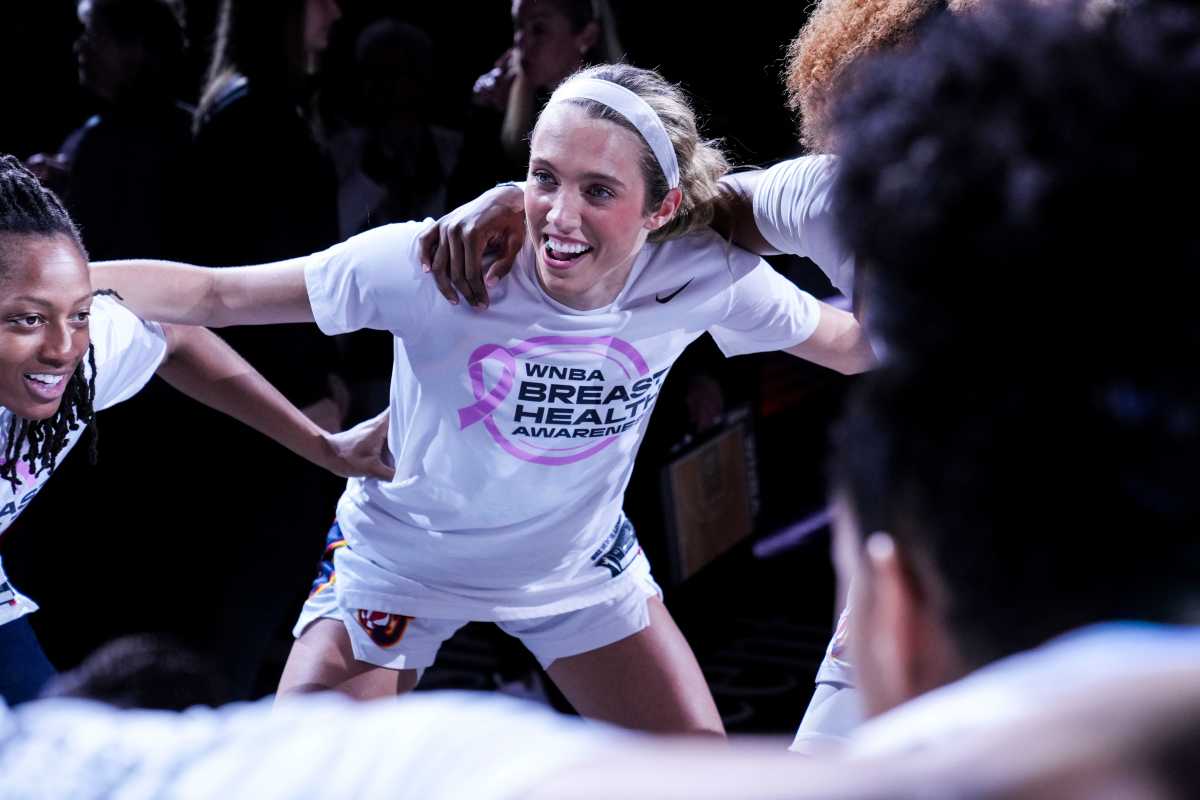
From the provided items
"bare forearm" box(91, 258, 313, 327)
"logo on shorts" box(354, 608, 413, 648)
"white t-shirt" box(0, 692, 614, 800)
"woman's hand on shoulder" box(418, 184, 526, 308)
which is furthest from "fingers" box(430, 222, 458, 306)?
"white t-shirt" box(0, 692, 614, 800)

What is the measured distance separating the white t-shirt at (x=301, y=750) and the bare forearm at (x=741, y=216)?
1.85 metres

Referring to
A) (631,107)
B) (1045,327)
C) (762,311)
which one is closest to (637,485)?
(762,311)

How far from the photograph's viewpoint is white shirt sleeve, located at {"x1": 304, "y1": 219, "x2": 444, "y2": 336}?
93.4 inches

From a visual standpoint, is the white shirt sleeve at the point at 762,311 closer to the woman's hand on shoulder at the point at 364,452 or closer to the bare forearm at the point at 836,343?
the bare forearm at the point at 836,343

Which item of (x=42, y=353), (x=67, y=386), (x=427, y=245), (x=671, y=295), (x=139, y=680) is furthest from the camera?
(x=671, y=295)

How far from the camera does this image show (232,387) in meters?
2.60

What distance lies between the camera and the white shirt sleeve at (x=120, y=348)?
92.0 inches

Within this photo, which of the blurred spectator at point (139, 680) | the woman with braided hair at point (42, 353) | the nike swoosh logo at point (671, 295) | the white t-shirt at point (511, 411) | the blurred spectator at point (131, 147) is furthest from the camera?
the blurred spectator at point (131, 147)

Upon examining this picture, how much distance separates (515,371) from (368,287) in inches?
11.2

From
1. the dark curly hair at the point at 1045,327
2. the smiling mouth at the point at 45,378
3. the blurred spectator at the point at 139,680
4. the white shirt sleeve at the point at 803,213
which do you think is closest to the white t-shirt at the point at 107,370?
the smiling mouth at the point at 45,378

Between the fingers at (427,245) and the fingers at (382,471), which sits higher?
the fingers at (427,245)

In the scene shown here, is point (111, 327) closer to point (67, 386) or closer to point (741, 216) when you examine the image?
point (67, 386)

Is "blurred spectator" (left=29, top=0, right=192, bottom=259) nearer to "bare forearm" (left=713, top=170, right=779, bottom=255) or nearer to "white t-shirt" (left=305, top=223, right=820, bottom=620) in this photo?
"white t-shirt" (left=305, top=223, right=820, bottom=620)

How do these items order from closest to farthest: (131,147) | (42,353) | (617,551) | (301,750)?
(301,750) → (42,353) → (617,551) → (131,147)
